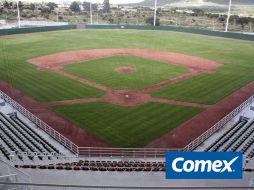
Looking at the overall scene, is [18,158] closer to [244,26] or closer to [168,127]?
[168,127]

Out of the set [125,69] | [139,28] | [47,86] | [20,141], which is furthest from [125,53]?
[139,28]

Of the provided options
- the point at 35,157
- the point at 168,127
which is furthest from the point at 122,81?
the point at 35,157

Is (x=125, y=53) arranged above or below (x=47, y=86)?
above

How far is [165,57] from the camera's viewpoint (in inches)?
2100

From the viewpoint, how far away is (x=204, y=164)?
37.7ft

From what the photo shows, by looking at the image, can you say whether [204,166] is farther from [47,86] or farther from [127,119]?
[47,86]

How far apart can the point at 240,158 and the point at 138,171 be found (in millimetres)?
5306

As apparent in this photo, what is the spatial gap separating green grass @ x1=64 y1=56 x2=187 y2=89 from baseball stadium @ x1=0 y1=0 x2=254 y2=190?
0.15 metres

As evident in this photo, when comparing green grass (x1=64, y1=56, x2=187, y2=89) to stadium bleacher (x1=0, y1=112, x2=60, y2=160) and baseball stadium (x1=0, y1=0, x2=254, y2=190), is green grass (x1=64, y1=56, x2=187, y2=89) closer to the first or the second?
baseball stadium (x1=0, y1=0, x2=254, y2=190)

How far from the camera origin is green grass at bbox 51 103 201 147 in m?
23.0

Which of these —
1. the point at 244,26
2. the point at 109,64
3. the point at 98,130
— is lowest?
the point at 98,130

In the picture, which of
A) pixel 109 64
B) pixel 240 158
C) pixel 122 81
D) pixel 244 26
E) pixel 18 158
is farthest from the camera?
pixel 244 26

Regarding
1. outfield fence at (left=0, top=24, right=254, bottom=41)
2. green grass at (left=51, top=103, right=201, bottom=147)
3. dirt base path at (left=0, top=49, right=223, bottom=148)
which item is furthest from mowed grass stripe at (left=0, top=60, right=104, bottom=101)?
outfield fence at (left=0, top=24, right=254, bottom=41)

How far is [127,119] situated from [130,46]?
4002 centimetres
